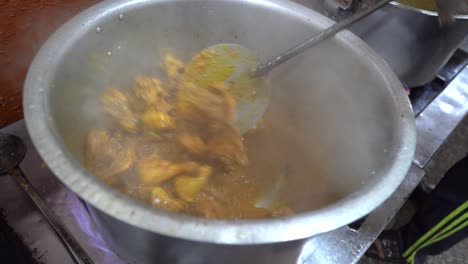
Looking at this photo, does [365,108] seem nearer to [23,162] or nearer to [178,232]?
[178,232]

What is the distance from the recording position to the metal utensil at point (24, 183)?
95 cm

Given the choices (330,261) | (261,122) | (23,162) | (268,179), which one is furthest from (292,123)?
(23,162)

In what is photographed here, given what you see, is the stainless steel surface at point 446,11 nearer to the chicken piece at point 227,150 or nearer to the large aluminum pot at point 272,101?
the large aluminum pot at point 272,101

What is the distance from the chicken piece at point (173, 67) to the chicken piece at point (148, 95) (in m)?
0.07

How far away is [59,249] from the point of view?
38.0 inches

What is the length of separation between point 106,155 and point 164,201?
21 cm

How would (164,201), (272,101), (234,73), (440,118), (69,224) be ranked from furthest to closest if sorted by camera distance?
1. (440,118)
2. (272,101)
3. (234,73)
4. (69,224)
5. (164,201)

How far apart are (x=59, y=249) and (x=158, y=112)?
458mm

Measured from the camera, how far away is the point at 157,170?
2.99 ft

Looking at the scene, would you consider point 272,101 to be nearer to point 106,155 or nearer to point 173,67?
point 173,67

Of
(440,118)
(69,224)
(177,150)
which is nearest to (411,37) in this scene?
(440,118)

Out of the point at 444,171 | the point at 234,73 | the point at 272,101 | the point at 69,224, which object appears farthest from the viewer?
the point at 444,171

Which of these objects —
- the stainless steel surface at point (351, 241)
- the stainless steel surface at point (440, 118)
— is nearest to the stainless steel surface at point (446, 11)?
the stainless steel surface at point (440, 118)

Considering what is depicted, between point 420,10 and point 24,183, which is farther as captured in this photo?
point 420,10
